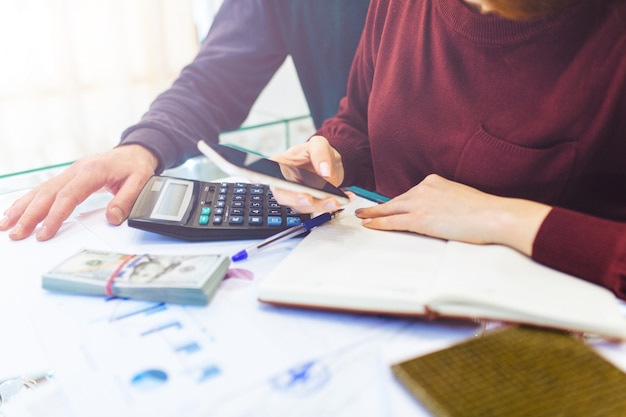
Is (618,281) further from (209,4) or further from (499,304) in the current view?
(209,4)

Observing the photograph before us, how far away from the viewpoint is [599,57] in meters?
0.58

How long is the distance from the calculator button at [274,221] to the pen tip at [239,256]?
0.20 feet

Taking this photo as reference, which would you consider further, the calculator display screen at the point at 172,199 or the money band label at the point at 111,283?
the calculator display screen at the point at 172,199

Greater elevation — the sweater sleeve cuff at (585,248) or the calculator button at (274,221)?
the sweater sleeve cuff at (585,248)

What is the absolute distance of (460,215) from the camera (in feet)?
1.74

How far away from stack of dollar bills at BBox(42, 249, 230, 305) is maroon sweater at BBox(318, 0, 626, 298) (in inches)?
11.7

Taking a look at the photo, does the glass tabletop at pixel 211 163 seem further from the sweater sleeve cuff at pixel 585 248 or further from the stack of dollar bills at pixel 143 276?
the sweater sleeve cuff at pixel 585 248

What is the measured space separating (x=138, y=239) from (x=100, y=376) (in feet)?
0.80

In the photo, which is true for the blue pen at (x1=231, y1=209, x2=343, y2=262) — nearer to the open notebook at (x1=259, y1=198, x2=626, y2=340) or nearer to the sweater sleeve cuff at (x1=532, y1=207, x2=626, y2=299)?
the open notebook at (x1=259, y1=198, x2=626, y2=340)

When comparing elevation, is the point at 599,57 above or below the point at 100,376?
above

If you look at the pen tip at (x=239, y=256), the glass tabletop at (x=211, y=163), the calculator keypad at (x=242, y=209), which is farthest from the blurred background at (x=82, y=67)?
the pen tip at (x=239, y=256)

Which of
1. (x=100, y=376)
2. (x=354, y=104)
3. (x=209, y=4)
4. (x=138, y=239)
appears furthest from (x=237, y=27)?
(x=100, y=376)

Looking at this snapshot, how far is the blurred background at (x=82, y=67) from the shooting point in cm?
129

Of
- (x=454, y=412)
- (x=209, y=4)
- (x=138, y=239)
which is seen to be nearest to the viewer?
(x=454, y=412)
